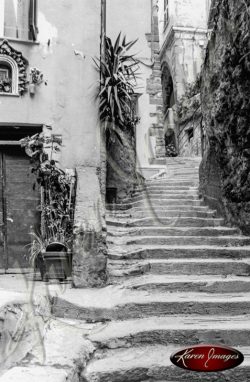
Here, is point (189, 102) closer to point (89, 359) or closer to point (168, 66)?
point (168, 66)

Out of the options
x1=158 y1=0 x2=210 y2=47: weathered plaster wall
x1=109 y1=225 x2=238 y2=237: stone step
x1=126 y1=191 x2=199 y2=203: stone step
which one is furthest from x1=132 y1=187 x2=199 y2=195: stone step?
x1=158 y1=0 x2=210 y2=47: weathered plaster wall

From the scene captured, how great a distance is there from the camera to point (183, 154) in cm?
1528

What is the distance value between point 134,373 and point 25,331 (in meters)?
0.73

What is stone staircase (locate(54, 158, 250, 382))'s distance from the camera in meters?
2.84

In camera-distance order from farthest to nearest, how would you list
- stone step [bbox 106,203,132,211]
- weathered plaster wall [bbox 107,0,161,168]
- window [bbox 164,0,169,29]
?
window [bbox 164,0,169,29] < weathered plaster wall [bbox 107,0,161,168] < stone step [bbox 106,203,132,211]

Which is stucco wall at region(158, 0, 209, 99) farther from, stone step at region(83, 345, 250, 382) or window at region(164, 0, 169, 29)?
stone step at region(83, 345, 250, 382)

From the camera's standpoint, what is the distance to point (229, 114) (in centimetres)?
566

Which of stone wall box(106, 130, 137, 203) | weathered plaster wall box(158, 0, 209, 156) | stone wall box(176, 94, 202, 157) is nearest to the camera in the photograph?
stone wall box(106, 130, 137, 203)

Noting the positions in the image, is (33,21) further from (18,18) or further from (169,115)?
(169,115)

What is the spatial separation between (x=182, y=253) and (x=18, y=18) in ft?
13.4

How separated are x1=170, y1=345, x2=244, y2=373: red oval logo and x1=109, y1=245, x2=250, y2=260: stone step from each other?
2.32 meters

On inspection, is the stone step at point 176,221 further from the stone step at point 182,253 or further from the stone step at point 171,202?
the stone step at point 182,253

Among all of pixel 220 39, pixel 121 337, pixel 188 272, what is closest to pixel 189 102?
pixel 220 39

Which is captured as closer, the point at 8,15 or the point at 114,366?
the point at 114,366
